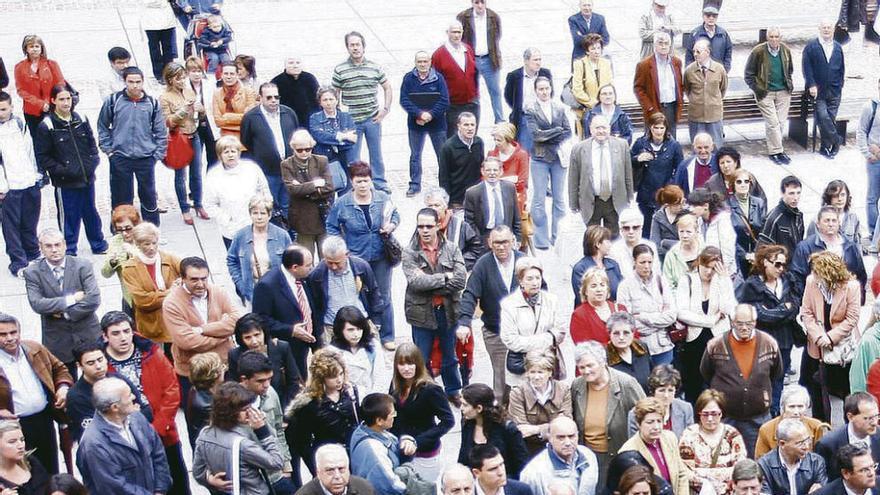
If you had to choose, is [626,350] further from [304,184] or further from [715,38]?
[715,38]

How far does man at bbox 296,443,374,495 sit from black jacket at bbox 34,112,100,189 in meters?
6.25

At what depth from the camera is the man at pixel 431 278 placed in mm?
13117

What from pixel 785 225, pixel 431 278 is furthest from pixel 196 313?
pixel 785 225

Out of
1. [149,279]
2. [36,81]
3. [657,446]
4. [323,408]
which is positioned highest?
[36,81]

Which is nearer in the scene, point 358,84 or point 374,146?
point 358,84

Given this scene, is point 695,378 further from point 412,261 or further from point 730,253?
point 412,261

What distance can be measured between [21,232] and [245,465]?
20.1 ft

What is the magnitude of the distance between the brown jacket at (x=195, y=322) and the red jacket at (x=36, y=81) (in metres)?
5.43

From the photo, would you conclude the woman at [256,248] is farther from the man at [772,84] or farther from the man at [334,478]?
the man at [772,84]

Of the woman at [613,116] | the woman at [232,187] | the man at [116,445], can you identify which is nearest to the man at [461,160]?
the woman at [613,116]

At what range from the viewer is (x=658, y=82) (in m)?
18.0

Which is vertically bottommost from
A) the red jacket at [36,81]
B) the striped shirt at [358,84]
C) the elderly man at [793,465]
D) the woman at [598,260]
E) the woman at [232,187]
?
the elderly man at [793,465]

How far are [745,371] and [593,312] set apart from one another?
1217 millimetres

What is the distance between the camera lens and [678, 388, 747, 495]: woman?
36.3 feet
